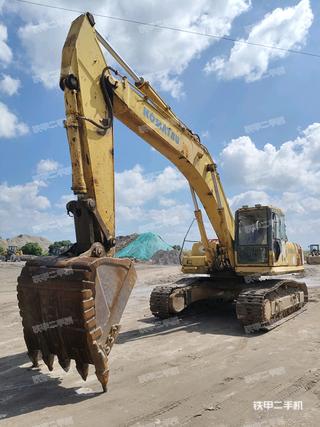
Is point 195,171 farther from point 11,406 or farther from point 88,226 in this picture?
point 11,406

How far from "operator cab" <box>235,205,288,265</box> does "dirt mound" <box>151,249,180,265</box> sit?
25.3 m

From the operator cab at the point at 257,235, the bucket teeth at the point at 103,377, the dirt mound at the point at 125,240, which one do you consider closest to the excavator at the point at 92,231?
the bucket teeth at the point at 103,377

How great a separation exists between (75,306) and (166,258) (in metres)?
31.2

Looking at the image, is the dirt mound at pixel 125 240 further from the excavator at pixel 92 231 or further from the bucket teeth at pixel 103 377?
the bucket teeth at pixel 103 377

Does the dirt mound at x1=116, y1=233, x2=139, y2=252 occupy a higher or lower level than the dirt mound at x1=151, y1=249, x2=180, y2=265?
higher

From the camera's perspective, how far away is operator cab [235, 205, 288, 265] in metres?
9.58

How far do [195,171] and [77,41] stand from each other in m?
4.20

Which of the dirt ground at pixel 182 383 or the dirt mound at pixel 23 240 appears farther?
the dirt mound at pixel 23 240

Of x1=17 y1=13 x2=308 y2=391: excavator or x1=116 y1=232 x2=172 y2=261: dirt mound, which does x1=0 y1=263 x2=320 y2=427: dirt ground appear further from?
x1=116 y1=232 x2=172 y2=261: dirt mound

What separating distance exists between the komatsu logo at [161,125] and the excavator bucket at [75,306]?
2.94 metres

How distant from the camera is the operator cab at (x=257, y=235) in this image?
31.4 feet

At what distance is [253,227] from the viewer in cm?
987

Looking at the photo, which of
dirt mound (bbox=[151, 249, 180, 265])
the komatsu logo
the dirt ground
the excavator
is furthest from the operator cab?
dirt mound (bbox=[151, 249, 180, 265])

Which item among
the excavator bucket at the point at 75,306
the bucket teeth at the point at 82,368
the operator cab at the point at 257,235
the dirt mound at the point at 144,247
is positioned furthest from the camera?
the dirt mound at the point at 144,247
